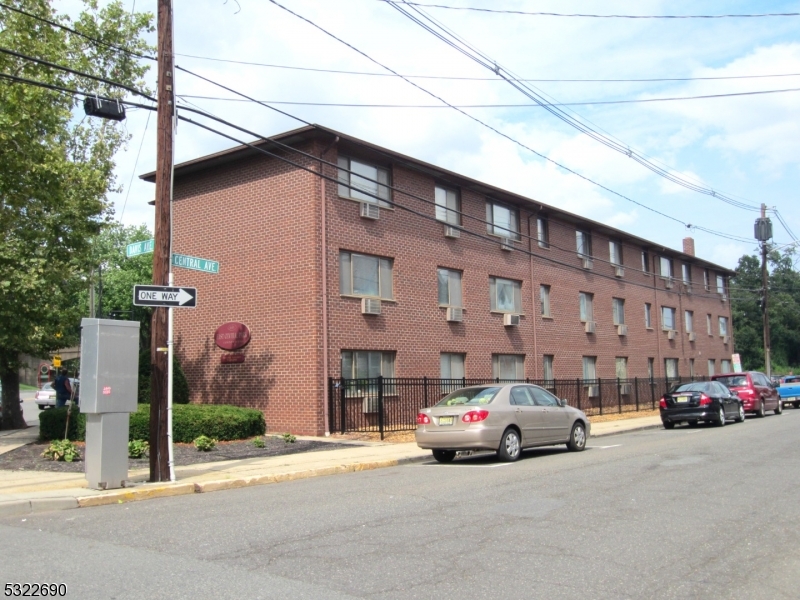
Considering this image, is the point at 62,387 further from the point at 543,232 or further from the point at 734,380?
the point at 734,380

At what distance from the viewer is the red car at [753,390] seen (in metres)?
27.2

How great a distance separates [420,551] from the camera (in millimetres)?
6824

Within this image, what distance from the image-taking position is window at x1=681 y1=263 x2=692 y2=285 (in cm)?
4300

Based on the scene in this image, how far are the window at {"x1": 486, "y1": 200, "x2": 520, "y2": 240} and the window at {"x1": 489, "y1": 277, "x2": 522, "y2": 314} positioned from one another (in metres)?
1.70

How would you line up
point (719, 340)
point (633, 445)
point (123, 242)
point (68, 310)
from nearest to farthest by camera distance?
point (633, 445), point (68, 310), point (123, 242), point (719, 340)

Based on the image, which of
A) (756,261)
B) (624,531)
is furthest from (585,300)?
(756,261)

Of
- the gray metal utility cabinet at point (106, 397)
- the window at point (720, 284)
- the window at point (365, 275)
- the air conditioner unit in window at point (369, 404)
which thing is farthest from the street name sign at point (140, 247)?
the window at point (720, 284)

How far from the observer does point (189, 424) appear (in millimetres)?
16844

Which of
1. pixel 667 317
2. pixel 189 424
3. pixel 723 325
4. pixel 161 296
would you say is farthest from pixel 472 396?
pixel 723 325

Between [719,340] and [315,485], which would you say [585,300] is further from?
[315,485]

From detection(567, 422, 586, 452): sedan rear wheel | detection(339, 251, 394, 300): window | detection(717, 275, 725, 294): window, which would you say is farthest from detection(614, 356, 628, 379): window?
detection(567, 422, 586, 452): sedan rear wheel

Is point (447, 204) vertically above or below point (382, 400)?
above

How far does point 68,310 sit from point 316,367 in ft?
25.4

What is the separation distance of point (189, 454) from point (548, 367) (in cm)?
1776
